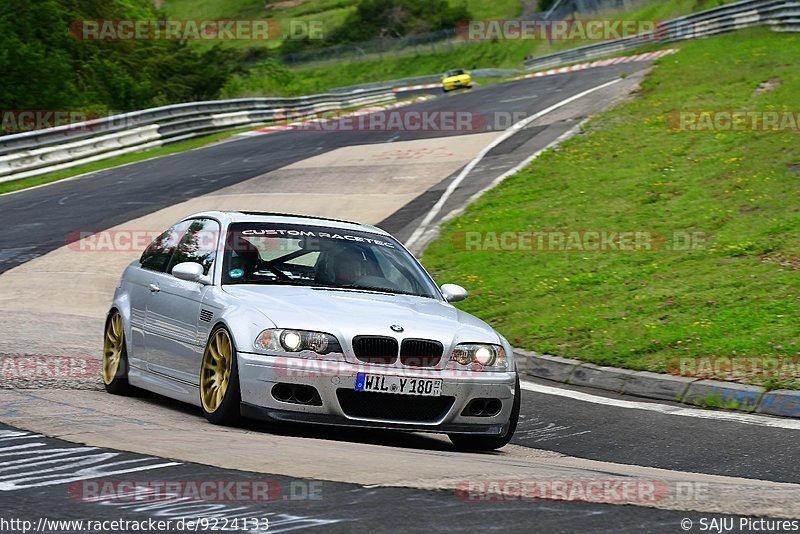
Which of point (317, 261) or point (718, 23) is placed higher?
point (718, 23)

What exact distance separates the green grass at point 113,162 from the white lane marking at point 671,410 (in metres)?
18.5

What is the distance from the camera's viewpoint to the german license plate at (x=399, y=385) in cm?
746

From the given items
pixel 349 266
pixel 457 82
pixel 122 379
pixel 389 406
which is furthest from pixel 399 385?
pixel 457 82

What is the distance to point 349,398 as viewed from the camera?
24.5 feet

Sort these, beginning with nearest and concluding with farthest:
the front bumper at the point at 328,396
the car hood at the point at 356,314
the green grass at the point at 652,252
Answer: the front bumper at the point at 328,396, the car hood at the point at 356,314, the green grass at the point at 652,252

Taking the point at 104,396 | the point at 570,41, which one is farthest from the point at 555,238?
the point at 570,41

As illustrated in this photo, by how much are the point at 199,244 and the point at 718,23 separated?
1556 inches

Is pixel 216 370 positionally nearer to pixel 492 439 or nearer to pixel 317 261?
pixel 317 261

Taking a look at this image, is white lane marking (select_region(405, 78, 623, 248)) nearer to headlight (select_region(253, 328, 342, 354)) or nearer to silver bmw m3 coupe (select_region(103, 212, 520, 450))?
silver bmw m3 coupe (select_region(103, 212, 520, 450))

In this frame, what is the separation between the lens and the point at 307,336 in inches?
295

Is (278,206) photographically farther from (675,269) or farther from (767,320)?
(767,320)

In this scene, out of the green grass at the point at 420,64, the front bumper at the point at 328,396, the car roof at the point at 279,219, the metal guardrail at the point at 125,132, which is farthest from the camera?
the green grass at the point at 420,64

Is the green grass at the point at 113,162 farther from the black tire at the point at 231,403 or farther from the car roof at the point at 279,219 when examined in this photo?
the black tire at the point at 231,403

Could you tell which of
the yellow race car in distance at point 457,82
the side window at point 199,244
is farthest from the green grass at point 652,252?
the yellow race car in distance at point 457,82
